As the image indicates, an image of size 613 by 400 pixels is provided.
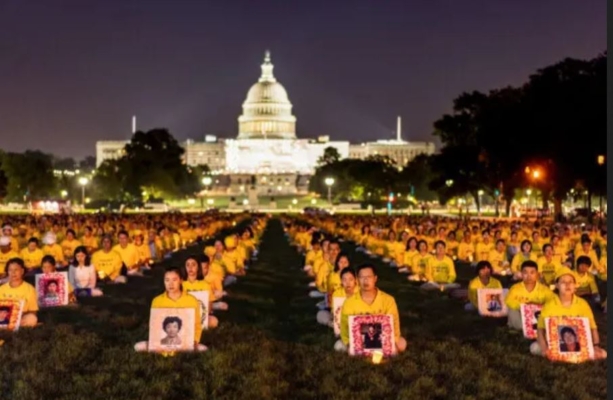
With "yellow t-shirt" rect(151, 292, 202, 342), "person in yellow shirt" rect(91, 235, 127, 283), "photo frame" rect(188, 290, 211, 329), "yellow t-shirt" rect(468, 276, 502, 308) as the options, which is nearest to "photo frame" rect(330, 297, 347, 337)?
"photo frame" rect(188, 290, 211, 329)

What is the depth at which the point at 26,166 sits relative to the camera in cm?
10231

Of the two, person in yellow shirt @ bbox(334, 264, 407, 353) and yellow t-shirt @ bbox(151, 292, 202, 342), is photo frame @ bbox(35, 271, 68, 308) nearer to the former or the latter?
yellow t-shirt @ bbox(151, 292, 202, 342)

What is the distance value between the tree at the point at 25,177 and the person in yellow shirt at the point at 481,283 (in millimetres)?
87903

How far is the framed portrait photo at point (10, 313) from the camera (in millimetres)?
13094

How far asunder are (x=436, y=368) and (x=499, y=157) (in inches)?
2075

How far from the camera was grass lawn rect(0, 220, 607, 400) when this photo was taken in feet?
33.3

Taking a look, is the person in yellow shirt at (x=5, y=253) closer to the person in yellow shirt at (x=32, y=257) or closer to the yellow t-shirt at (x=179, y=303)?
the person in yellow shirt at (x=32, y=257)

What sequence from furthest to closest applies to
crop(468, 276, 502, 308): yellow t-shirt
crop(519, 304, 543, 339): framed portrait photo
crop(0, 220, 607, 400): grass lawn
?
crop(468, 276, 502, 308): yellow t-shirt < crop(519, 304, 543, 339): framed portrait photo < crop(0, 220, 607, 400): grass lawn

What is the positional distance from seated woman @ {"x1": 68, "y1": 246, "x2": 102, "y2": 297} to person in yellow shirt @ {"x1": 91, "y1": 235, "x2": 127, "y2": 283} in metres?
1.71

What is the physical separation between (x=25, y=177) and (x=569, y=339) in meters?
96.3

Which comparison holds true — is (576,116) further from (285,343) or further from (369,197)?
(369,197)

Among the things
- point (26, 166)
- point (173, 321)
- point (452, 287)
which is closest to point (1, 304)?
point (173, 321)

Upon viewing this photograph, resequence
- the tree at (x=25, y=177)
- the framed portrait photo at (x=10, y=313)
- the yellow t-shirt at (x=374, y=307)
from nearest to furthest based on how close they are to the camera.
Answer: the yellow t-shirt at (x=374, y=307), the framed portrait photo at (x=10, y=313), the tree at (x=25, y=177)

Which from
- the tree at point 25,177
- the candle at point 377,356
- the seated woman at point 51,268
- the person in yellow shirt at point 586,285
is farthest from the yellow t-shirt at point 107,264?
the tree at point 25,177
